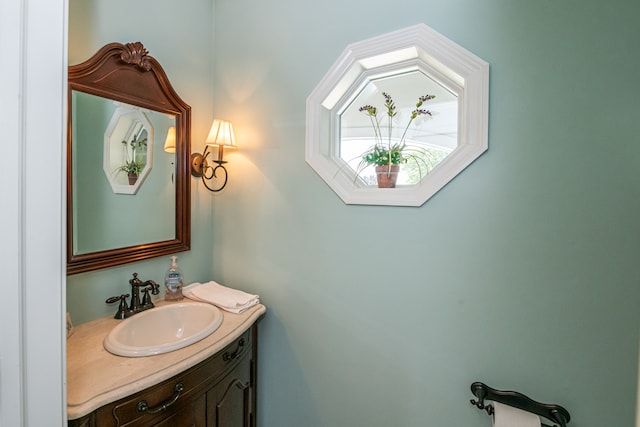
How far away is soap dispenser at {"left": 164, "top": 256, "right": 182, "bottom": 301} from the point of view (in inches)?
56.9

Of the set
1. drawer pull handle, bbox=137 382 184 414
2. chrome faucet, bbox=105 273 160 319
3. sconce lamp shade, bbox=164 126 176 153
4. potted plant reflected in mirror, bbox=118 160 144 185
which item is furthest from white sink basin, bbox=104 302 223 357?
sconce lamp shade, bbox=164 126 176 153

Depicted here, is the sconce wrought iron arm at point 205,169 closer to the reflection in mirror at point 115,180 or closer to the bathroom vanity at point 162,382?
the reflection in mirror at point 115,180

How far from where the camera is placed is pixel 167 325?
4.43 feet

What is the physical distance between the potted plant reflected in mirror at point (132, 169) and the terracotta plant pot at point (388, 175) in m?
1.15

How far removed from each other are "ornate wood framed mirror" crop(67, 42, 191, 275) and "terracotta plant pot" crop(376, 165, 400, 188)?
1050 millimetres

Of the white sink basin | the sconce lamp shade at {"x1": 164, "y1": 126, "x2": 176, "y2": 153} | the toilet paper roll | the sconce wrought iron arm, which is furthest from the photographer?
the sconce wrought iron arm

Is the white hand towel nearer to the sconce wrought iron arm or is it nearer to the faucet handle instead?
the faucet handle

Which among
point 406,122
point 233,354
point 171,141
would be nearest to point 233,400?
point 233,354

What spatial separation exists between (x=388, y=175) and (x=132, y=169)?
120 centimetres

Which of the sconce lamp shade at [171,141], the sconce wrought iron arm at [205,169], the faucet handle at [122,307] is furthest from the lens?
the sconce wrought iron arm at [205,169]

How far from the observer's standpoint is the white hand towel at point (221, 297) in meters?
1.36

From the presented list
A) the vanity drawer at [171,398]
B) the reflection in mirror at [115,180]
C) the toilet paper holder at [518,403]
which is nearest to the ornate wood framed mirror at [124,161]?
the reflection in mirror at [115,180]

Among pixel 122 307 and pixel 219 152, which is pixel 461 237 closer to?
pixel 219 152

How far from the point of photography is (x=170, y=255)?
1524 millimetres
